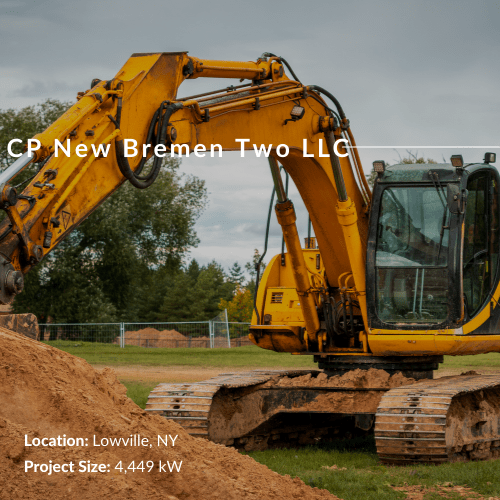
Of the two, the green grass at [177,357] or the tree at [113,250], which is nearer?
the green grass at [177,357]

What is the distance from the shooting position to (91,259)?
116ft

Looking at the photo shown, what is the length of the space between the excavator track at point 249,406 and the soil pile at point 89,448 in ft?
8.78

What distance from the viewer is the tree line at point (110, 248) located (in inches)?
1323

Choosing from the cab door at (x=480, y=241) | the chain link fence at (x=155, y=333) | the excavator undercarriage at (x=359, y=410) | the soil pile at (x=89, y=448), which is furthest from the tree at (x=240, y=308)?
the soil pile at (x=89, y=448)

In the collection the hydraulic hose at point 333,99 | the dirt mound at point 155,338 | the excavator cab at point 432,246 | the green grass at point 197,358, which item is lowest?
the green grass at point 197,358

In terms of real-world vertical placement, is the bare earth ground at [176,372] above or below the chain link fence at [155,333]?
below

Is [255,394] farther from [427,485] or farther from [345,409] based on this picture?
[427,485]

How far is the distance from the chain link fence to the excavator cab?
71.6ft

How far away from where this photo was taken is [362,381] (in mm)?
8531

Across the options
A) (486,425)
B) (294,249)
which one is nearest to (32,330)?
(294,249)

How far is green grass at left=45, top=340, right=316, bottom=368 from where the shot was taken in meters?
22.4

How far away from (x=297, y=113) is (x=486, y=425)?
4.00 m

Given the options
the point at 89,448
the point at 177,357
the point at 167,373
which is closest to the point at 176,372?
the point at 167,373

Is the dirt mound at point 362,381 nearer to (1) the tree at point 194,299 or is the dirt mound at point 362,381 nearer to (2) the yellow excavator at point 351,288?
(2) the yellow excavator at point 351,288
